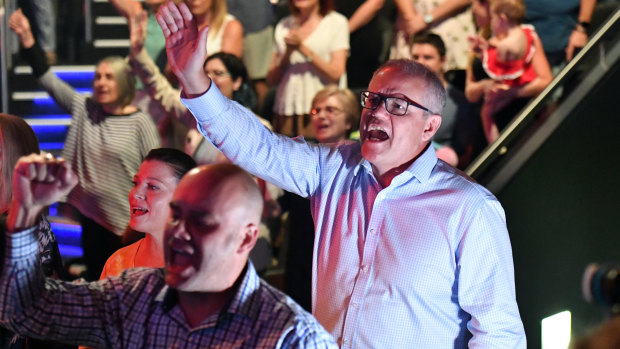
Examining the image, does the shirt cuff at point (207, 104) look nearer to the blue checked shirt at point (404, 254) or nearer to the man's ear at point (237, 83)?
the blue checked shirt at point (404, 254)

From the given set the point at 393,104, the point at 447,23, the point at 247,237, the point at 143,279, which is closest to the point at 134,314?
the point at 143,279

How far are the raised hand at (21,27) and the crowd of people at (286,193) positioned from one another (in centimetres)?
65

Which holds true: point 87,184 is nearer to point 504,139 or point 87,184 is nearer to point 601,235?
point 504,139

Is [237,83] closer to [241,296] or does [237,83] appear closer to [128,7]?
[128,7]

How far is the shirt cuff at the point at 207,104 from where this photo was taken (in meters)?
2.63

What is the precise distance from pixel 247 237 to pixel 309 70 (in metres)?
3.65

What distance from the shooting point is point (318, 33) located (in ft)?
18.0

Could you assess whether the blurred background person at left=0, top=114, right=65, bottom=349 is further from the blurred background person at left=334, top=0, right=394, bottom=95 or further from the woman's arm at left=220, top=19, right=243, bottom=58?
the blurred background person at left=334, top=0, right=394, bottom=95

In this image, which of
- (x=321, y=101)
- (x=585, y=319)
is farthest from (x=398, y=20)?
(x=585, y=319)

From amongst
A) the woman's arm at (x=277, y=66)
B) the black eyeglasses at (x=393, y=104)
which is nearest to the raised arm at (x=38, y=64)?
the woman's arm at (x=277, y=66)

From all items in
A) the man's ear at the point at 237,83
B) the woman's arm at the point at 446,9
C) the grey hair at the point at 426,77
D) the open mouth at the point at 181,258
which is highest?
the woman's arm at the point at 446,9

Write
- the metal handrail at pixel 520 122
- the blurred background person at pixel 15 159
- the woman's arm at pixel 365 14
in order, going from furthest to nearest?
the woman's arm at pixel 365 14 → the metal handrail at pixel 520 122 → the blurred background person at pixel 15 159

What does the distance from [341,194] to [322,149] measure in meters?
0.19

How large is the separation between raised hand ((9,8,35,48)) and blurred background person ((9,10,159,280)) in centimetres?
77
